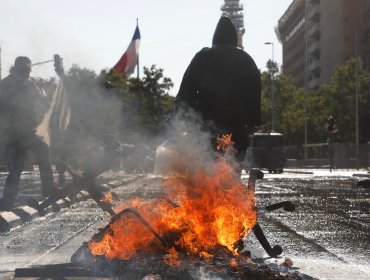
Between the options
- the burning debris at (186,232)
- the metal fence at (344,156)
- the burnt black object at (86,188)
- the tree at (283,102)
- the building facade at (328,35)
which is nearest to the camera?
the burning debris at (186,232)

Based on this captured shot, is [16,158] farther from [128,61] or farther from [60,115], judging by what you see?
[128,61]

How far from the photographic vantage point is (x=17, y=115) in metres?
12.1

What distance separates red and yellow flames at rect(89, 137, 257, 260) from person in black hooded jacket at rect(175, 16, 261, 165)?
2.39 feet

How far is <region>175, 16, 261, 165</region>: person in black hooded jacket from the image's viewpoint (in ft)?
25.4

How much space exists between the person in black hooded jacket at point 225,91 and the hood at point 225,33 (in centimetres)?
12

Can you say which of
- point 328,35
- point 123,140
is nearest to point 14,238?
point 123,140

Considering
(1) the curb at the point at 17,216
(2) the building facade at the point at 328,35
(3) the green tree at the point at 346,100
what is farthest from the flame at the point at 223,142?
(2) the building facade at the point at 328,35

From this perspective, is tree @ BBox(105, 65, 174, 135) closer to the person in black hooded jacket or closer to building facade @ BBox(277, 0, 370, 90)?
building facade @ BBox(277, 0, 370, 90)

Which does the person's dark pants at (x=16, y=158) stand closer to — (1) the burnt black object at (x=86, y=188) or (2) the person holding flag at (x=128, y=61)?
(1) the burnt black object at (x=86, y=188)

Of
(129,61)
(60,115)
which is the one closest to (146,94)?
(129,61)

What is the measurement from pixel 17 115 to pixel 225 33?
512 cm

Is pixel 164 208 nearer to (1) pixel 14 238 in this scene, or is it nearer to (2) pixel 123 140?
(1) pixel 14 238

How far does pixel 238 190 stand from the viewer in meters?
6.86

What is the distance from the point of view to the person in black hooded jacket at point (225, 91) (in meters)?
7.74
